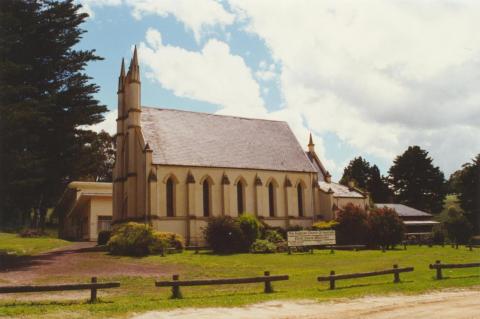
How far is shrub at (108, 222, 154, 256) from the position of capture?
35281mm

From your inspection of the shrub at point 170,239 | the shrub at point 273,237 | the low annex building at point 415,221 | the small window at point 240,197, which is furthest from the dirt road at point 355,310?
the low annex building at point 415,221

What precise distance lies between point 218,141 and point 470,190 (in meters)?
42.8

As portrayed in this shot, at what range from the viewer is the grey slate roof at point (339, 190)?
54.0 meters

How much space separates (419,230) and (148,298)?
58.7 metres

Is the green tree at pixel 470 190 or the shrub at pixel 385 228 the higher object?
the green tree at pixel 470 190

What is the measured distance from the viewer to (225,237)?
38.2 metres

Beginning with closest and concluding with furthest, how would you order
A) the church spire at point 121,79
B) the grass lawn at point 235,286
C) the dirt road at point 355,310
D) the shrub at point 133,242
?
the dirt road at point 355,310 → the grass lawn at point 235,286 → the shrub at point 133,242 → the church spire at point 121,79

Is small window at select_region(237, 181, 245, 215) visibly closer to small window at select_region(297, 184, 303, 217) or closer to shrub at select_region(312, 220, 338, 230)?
small window at select_region(297, 184, 303, 217)

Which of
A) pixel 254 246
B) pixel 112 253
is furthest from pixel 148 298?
pixel 254 246

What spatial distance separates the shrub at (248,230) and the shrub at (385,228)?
35.3 ft

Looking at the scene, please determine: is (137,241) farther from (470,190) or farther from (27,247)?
(470,190)

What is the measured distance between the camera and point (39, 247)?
4138 centimetres

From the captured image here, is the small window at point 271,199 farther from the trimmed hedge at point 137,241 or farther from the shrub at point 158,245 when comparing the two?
the shrub at point 158,245

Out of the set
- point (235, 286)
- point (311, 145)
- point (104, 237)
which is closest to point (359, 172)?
point (311, 145)
